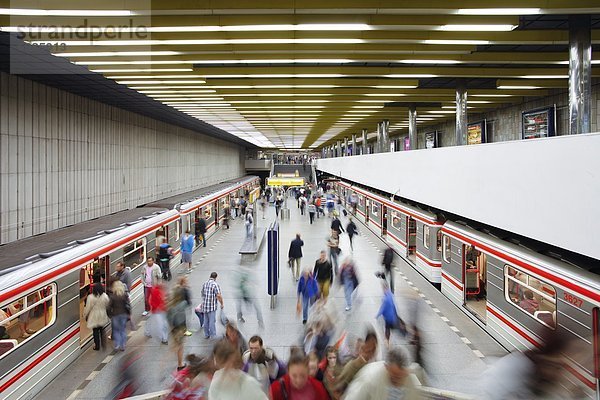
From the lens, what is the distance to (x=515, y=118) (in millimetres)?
18797

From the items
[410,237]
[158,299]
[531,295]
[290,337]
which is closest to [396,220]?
[410,237]

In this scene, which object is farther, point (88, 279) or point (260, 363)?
point (88, 279)

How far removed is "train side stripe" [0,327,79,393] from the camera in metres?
5.37

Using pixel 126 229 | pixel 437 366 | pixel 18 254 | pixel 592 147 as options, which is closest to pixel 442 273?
pixel 437 366

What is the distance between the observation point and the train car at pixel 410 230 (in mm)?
11875

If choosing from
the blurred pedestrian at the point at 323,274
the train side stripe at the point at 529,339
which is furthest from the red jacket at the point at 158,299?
the train side stripe at the point at 529,339

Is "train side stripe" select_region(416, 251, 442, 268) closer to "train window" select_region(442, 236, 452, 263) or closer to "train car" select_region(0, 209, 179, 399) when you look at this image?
"train window" select_region(442, 236, 452, 263)

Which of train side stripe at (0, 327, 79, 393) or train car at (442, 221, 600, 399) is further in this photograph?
train side stripe at (0, 327, 79, 393)

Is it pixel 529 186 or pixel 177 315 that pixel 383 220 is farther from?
pixel 177 315

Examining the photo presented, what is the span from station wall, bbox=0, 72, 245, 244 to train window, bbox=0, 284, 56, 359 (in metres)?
5.91

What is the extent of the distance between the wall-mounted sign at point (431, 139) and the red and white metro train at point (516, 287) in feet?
53.9

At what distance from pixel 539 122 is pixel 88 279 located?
631 inches

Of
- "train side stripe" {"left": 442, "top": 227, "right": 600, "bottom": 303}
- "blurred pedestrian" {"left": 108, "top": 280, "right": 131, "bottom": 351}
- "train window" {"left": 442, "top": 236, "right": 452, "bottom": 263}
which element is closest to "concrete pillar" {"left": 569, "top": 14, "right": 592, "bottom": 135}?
"train side stripe" {"left": 442, "top": 227, "right": 600, "bottom": 303}

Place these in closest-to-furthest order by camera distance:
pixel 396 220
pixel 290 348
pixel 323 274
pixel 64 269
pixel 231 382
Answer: pixel 231 382
pixel 290 348
pixel 64 269
pixel 323 274
pixel 396 220
